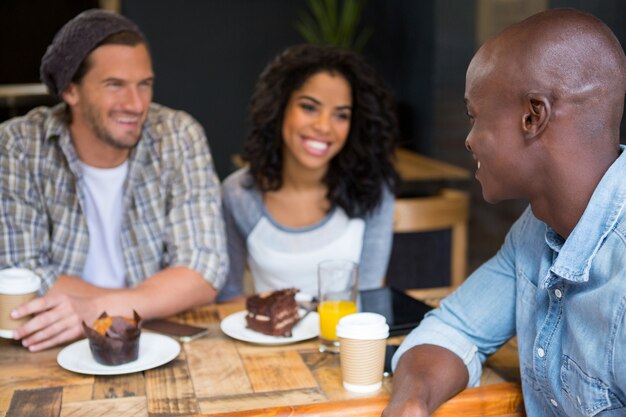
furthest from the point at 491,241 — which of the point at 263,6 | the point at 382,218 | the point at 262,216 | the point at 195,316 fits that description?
the point at 263,6

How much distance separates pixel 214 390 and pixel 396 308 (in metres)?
0.57

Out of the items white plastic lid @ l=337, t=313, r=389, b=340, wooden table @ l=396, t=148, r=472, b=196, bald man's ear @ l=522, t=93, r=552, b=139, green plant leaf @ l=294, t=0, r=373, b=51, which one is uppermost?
bald man's ear @ l=522, t=93, r=552, b=139

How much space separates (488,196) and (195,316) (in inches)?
35.6

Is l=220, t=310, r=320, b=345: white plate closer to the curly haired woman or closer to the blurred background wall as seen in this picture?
the curly haired woman

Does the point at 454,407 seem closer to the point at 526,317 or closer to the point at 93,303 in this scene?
the point at 526,317

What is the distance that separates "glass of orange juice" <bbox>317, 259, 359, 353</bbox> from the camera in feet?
5.83

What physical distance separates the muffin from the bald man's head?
0.84m

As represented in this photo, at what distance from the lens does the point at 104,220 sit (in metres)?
2.41

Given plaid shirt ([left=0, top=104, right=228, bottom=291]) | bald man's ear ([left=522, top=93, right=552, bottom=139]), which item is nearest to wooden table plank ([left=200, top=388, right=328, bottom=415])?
bald man's ear ([left=522, top=93, right=552, bottom=139])

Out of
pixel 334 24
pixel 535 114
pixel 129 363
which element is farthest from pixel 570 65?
pixel 334 24

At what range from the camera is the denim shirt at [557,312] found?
4.09 ft

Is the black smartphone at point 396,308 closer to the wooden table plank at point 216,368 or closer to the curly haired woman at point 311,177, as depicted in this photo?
the wooden table plank at point 216,368

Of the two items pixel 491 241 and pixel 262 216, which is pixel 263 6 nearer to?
pixel 491 241

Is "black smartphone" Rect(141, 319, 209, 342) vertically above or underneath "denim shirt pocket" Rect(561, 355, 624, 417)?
underneath
